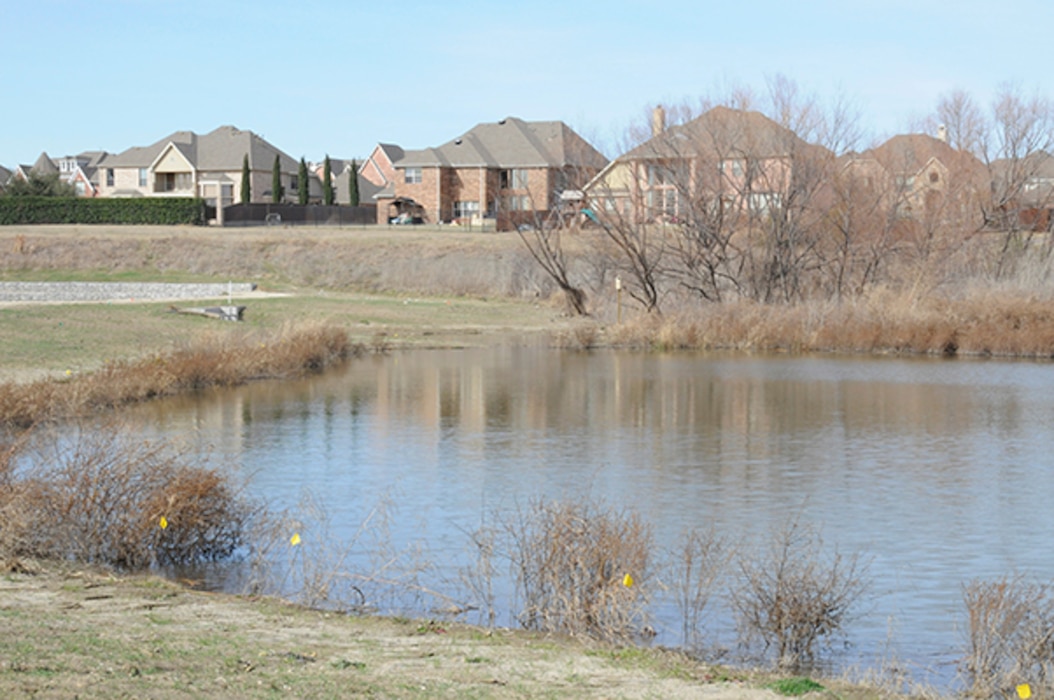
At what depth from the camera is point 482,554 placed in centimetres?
1338

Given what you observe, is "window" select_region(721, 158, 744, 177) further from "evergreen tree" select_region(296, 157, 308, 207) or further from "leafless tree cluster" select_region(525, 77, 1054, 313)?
"evergreen tree" select_region(296, 157, 308, 207)

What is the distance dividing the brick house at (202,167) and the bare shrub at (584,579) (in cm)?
9328

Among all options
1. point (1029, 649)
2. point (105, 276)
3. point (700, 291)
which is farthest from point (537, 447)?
point (105, 276)

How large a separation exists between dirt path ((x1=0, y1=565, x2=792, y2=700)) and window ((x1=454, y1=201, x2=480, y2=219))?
8533 centimetres

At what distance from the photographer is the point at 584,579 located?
11.9 meters

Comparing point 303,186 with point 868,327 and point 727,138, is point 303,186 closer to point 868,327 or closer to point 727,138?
point 727,138

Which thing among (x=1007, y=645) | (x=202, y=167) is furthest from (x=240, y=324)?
(x=202, y=167)

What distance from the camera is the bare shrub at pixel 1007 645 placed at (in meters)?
10.1

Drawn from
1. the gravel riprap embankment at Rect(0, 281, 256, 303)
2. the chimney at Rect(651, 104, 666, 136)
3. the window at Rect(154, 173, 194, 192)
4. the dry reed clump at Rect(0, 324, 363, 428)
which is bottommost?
the dry reed clump at Rect(0, 324, 363, 428)

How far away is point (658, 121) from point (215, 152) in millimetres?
61641

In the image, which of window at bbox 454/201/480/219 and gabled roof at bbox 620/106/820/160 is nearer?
gabled roof at bbox 620/106/820/160

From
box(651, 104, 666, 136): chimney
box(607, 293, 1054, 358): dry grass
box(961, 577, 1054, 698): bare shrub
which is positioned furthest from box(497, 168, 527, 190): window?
box(961, 577, 1054, 698): bare shrub

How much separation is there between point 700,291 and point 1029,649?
4071 cm

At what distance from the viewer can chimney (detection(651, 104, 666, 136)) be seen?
54.0 m
